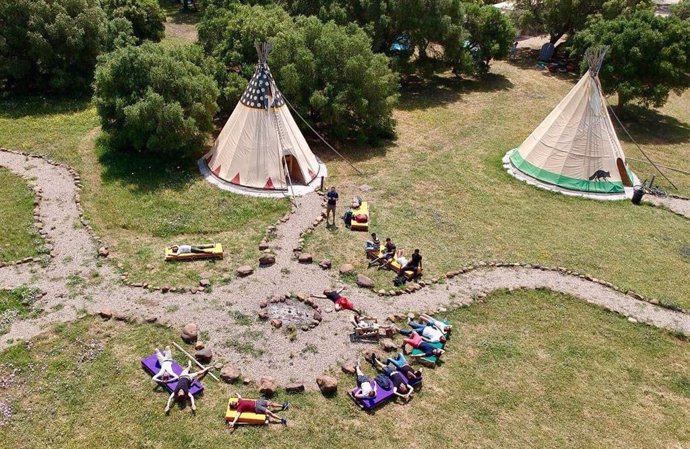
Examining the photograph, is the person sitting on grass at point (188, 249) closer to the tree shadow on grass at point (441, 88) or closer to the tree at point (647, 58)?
the tree shadow on grass at point (441, 88)

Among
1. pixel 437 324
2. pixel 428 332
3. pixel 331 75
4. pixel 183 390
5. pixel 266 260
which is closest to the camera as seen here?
pixel 183 390

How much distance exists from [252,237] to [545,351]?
11.5m

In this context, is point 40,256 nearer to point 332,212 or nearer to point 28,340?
point 28,340

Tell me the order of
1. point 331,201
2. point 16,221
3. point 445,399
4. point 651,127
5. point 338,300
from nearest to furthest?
point 445,399 → point 338,300 → point 16,221 → point 331,201 → point 651,127

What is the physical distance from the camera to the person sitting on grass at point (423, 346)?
1581cm

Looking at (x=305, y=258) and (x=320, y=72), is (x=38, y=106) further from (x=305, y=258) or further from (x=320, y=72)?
(x=305, y=258)

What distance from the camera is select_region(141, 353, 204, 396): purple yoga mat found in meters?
14.1

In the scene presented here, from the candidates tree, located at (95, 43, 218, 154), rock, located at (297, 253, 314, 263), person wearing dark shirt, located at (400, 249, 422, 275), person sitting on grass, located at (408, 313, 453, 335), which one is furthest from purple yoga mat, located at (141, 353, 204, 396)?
tree, located at (95, 43, 218, 154)

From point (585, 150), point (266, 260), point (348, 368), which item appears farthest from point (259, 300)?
point (585, 150)

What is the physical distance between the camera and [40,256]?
19.0 metres

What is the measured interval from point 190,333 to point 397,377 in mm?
6264

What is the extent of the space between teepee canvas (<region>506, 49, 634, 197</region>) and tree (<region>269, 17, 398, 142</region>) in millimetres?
9133

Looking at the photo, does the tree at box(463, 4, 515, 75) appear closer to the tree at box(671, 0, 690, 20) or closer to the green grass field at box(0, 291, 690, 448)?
the tree at box(671, 0, 690, 20)

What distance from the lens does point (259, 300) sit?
691 inches
